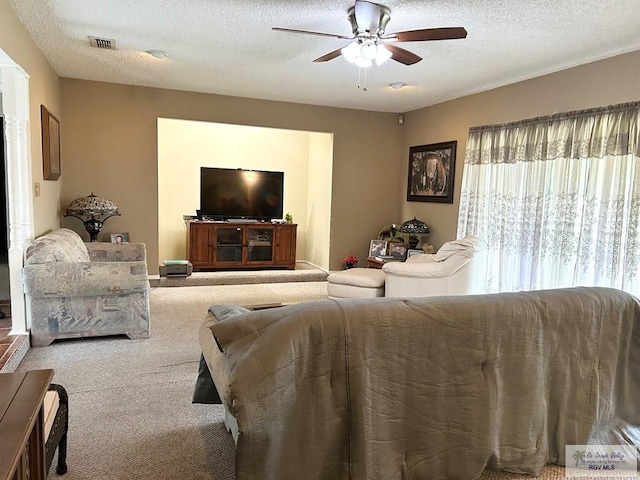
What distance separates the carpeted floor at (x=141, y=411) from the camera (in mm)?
2104

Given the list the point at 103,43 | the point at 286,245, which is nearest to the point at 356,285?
the point at 286,245

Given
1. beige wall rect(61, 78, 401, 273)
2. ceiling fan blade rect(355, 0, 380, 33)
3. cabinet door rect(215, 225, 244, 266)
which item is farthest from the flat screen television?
ceiling fan blade rect(355, 0, 380, 33)

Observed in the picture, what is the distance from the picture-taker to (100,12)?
3.30 metres

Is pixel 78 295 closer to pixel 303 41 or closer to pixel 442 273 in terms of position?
pixel 303 41

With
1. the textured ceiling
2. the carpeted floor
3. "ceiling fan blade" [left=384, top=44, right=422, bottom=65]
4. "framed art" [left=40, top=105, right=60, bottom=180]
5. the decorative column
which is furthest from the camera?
"framed art" [left=40, top=105, right=60, bottom=180]

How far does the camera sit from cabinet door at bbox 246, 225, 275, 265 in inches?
269

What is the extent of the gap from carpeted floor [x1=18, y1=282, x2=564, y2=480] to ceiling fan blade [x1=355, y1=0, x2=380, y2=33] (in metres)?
2.68

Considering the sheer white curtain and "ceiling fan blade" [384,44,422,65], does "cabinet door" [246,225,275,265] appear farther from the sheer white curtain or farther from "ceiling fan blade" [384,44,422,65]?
"ceiling fan blade" [384,44,422,65]

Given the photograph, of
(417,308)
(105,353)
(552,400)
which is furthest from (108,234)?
(552,400)

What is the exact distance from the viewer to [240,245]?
267 inches

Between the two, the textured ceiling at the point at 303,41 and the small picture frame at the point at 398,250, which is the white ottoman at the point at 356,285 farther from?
the textured ceiling at the point at 303,41

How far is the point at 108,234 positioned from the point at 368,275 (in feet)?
11.1

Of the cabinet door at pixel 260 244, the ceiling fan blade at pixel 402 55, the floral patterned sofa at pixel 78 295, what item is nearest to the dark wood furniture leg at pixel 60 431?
the floral patterned sofa at pixel 78 295

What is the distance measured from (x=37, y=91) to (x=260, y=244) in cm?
360
